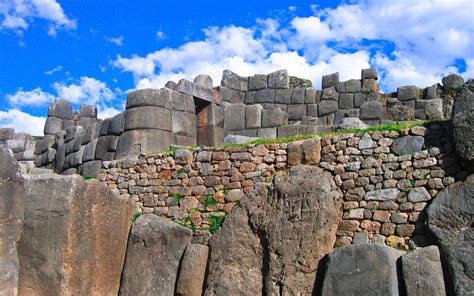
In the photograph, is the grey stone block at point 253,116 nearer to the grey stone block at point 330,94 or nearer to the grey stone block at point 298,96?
the grey stone block at point 298,96

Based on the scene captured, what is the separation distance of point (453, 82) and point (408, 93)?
97 centimetres

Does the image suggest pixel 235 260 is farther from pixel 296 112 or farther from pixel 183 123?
pixel 296 112

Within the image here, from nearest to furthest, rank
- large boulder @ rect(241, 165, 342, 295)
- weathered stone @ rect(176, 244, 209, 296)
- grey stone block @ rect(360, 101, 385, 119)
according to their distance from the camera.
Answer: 1. large boulder @ rect(241, 165, 342, 295)
2. weathered stone @ rect(176, 244, 209, 296)
3. grey stone block @ rect(360, 101, 385, 119)

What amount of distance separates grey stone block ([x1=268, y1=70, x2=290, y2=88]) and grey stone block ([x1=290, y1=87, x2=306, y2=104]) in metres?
0.33

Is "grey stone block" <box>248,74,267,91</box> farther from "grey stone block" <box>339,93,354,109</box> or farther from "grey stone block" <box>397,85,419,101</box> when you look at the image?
"grey stone block" <box>397,85,419,101</box>

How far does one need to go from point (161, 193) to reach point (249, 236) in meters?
2.23

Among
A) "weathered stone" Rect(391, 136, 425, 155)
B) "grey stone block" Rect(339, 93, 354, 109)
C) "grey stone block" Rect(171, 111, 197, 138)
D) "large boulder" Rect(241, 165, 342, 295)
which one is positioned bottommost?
"large boulder" Rect(241, 165, 342, 295)

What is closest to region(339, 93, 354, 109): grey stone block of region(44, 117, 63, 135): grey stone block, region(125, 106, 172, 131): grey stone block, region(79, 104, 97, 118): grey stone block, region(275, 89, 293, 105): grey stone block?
region(275, 89, 293, 105): grey stone block

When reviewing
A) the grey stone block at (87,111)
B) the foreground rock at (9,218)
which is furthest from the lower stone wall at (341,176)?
the grey stone block at (87,111)

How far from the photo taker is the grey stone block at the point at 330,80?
14.0m

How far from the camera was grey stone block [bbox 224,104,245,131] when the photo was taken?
1370 cm

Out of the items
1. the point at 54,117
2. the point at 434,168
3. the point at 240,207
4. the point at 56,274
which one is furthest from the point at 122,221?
the point at 54,117

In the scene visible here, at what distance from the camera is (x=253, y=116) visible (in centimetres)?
1355

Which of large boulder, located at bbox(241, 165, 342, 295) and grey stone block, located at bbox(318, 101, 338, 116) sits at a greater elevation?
grey stone block, located at bbox(318, 101, 338, 116)
